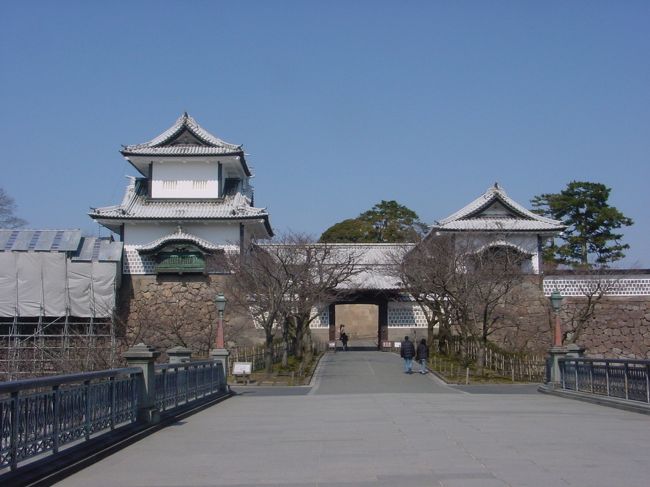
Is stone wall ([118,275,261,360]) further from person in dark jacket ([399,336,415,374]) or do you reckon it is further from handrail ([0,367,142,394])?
handrail ([0,367,142,394])

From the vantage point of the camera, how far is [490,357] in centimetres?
3444

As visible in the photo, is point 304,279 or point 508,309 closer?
point 304,279

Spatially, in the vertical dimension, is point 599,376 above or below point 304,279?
below

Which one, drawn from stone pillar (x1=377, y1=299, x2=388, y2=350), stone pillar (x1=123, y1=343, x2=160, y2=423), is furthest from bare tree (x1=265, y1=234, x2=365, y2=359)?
stone pillar (x1=123, y1=343, x2=160, y2=423)

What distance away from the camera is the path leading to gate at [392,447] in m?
8.66

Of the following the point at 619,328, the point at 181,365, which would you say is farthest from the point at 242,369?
the point at 619,328

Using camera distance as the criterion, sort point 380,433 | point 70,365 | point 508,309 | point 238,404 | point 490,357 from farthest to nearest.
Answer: point 508,309, point 490,357, point 70,365, point 238,404, point 380,433

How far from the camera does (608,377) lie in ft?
60.7

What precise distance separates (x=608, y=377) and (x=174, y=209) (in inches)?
1239

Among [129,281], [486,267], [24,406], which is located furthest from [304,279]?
[24,406]

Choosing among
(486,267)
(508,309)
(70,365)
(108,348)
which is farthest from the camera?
(508,309)

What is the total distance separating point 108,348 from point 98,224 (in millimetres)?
15119

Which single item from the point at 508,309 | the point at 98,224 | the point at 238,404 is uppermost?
the point at 98,224

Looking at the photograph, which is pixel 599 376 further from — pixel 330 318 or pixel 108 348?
pixel 330 318
